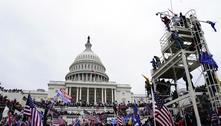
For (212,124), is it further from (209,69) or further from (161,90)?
(161,90)

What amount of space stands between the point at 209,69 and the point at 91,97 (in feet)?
287

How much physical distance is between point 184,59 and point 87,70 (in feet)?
344

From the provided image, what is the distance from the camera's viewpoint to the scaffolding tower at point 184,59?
15.4m

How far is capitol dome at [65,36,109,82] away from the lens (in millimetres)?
118938

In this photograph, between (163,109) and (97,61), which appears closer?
(163,109)

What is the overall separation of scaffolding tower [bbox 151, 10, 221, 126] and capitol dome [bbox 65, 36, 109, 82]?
96692 millimetres

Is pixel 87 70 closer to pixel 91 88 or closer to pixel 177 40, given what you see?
pixel 91 88

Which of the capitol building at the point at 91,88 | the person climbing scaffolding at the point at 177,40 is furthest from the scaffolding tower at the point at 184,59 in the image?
the capitol building at the point at 91,88

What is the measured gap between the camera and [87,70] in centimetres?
11925

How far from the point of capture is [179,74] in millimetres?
20594

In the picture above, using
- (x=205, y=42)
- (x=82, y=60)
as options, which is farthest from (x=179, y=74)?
(x=82, y=60)

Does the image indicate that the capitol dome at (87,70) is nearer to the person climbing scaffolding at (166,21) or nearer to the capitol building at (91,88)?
the capitol building at (91,88)

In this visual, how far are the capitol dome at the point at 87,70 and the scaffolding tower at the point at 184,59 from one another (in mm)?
96692

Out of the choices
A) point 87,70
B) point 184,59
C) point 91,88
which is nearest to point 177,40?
point 184,59
